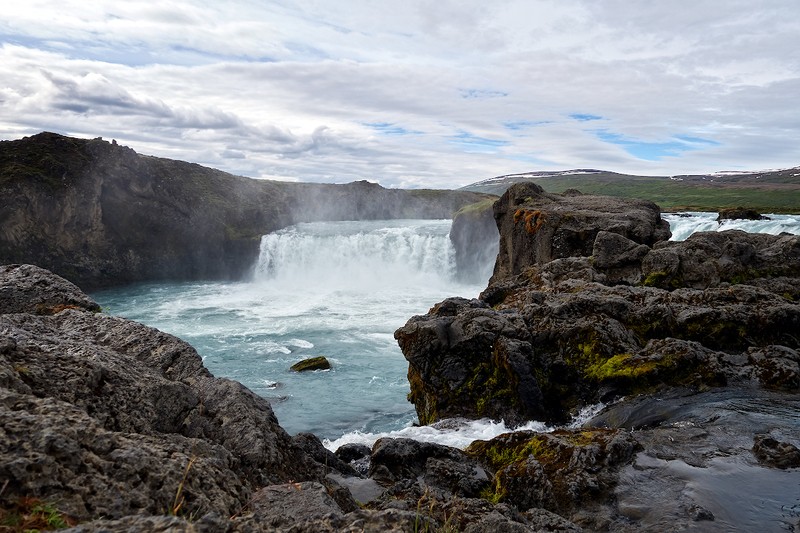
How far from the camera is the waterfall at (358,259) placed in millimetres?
65188

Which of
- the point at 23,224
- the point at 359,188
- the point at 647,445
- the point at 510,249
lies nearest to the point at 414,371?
the point at 647,445

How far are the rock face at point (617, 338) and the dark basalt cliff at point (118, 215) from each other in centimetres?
5380

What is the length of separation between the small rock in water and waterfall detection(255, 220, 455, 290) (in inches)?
1204

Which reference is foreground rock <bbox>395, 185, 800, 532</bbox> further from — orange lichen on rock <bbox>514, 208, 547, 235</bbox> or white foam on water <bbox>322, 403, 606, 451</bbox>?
orange lichen on rock <bbox>514, 208, 547, 235</bbox>

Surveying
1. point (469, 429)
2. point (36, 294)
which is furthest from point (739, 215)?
point (36, 294)

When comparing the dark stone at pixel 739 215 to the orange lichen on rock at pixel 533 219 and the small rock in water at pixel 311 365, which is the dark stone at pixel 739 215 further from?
the small rock in water at pixel 311 365

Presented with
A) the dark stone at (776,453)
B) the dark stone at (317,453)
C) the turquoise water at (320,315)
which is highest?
the dark stone at (317,453)

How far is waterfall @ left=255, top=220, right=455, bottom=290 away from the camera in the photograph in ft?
214

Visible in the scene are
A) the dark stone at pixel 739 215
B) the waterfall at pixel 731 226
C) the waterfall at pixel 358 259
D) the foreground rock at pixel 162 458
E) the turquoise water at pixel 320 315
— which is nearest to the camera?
the foreground rock at pixel 162 458

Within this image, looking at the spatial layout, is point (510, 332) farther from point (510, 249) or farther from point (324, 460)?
point (510, 249)

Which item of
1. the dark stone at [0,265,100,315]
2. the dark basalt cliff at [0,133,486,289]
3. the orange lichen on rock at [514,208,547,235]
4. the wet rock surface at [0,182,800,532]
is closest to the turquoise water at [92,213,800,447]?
the wet rock surface at [0,182,800,532]

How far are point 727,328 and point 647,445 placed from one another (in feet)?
25.4

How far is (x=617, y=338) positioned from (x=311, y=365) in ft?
61.7

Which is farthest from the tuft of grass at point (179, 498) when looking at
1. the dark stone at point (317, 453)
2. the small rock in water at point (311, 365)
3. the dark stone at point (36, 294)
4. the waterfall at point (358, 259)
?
the waterfall at point (358, 259)
